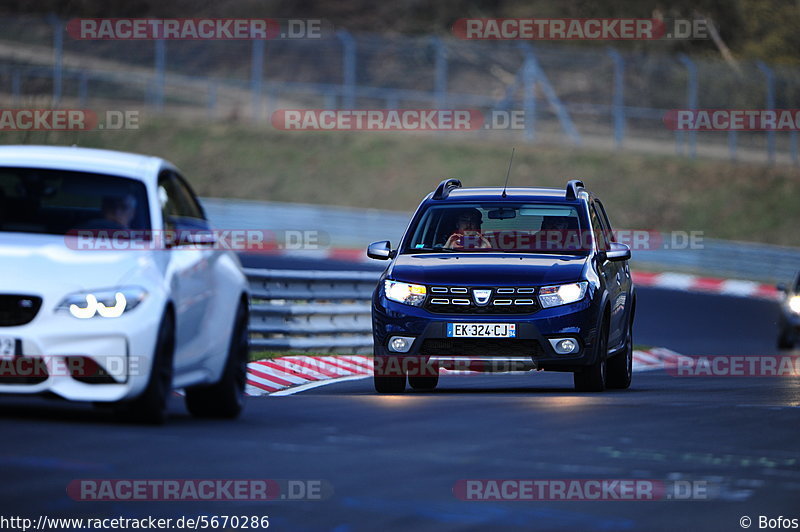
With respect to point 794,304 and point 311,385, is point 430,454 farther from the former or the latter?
point 794,304

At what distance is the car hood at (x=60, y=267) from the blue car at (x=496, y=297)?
14.2ft

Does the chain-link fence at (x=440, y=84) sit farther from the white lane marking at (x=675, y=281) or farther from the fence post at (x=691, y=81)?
the white lane marking at (x=675, y=281)

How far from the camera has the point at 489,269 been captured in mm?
13789

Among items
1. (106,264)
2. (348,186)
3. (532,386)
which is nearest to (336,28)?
(348,186)

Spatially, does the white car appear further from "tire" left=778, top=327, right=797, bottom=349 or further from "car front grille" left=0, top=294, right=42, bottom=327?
"tire" left=778, top=327, right=797, bottom=349

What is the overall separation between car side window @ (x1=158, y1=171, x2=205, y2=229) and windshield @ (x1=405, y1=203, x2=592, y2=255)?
3.64m

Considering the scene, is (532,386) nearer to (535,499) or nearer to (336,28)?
(535,499)

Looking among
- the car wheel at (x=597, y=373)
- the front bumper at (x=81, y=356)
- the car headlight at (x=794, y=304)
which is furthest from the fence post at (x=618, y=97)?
the front bumper at (x=81, y=356)

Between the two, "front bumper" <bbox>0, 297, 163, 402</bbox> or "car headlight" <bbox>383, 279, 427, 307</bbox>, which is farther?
"car headlight" <bbox>383, 279, 427, 307</bbox>

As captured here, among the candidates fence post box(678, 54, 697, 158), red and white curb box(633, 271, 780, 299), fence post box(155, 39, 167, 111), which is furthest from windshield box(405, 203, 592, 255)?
fence post box(155, 39, 167, 111)

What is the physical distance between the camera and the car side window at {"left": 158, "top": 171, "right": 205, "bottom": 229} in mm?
10516

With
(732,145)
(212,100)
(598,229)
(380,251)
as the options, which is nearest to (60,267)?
(380,251)

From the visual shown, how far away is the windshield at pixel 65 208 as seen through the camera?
33.3 feet

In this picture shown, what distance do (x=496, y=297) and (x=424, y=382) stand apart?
4.40 feet
